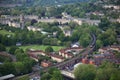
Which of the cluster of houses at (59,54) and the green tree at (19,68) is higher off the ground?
the green tree at (19,68)

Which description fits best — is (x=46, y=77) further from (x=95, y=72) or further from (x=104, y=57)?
(x=104, y=57)

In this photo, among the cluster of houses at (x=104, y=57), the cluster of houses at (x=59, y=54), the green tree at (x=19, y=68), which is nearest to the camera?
the green tree at (x=19, y=68)

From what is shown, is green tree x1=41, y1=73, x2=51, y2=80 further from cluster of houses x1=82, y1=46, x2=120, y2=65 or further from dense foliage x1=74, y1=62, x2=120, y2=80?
cluster of houses x1=82, y1=46, x2=120, y2=65

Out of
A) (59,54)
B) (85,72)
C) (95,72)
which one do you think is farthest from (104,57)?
(85,72)

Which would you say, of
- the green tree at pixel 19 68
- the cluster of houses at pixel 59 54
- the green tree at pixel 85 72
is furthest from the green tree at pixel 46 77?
the cluster of houses at pixel 59 54

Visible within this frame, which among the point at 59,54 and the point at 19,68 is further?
the point at 59,54

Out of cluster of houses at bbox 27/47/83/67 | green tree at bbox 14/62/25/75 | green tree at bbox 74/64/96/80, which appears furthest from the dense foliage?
cluster of houses at bbox 27/47/83/67

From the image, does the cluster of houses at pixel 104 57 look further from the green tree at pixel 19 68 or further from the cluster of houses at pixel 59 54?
the green tree at pixel 19 68

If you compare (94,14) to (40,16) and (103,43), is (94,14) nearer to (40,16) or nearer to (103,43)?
(40,16)
